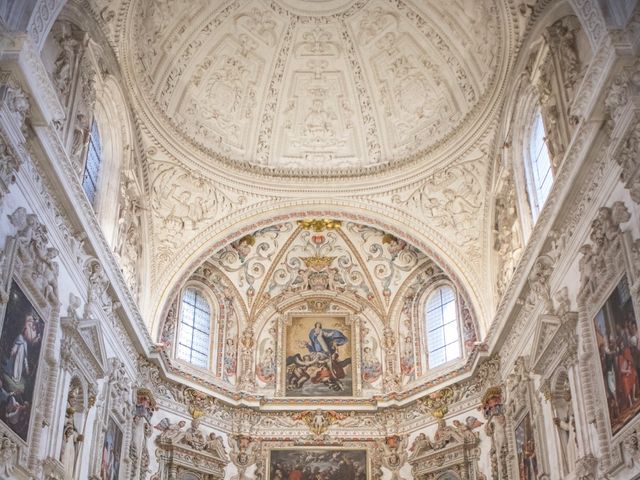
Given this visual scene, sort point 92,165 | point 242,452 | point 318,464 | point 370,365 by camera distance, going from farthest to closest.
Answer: point 370,365 → point 318,464 → point 242,452 → point 92,165

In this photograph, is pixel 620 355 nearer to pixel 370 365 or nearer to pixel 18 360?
pixel 18 360

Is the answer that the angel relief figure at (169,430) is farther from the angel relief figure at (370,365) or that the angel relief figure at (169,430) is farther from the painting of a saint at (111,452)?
the angel relief figure at (370,365)

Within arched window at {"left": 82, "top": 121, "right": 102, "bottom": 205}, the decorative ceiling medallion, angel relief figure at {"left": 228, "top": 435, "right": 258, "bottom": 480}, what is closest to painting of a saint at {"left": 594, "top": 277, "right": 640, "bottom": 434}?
the decorative ceiling medallion

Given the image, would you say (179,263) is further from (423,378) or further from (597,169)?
(597,169)

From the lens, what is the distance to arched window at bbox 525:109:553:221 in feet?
55.6

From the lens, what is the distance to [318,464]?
872 inches

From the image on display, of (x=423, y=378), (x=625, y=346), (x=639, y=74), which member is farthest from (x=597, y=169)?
(x=423, y=378)

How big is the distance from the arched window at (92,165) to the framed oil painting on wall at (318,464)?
29.7 feet

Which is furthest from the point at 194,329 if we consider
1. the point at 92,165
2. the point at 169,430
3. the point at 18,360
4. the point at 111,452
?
the point at 18,360

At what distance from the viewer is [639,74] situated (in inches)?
445

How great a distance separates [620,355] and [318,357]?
523 inches

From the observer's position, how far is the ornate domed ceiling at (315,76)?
1989 centimetres

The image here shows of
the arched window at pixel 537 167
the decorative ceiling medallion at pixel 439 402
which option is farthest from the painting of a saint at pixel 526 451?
the arched window at pixel 537 167

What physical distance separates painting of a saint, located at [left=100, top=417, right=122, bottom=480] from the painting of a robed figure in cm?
679
